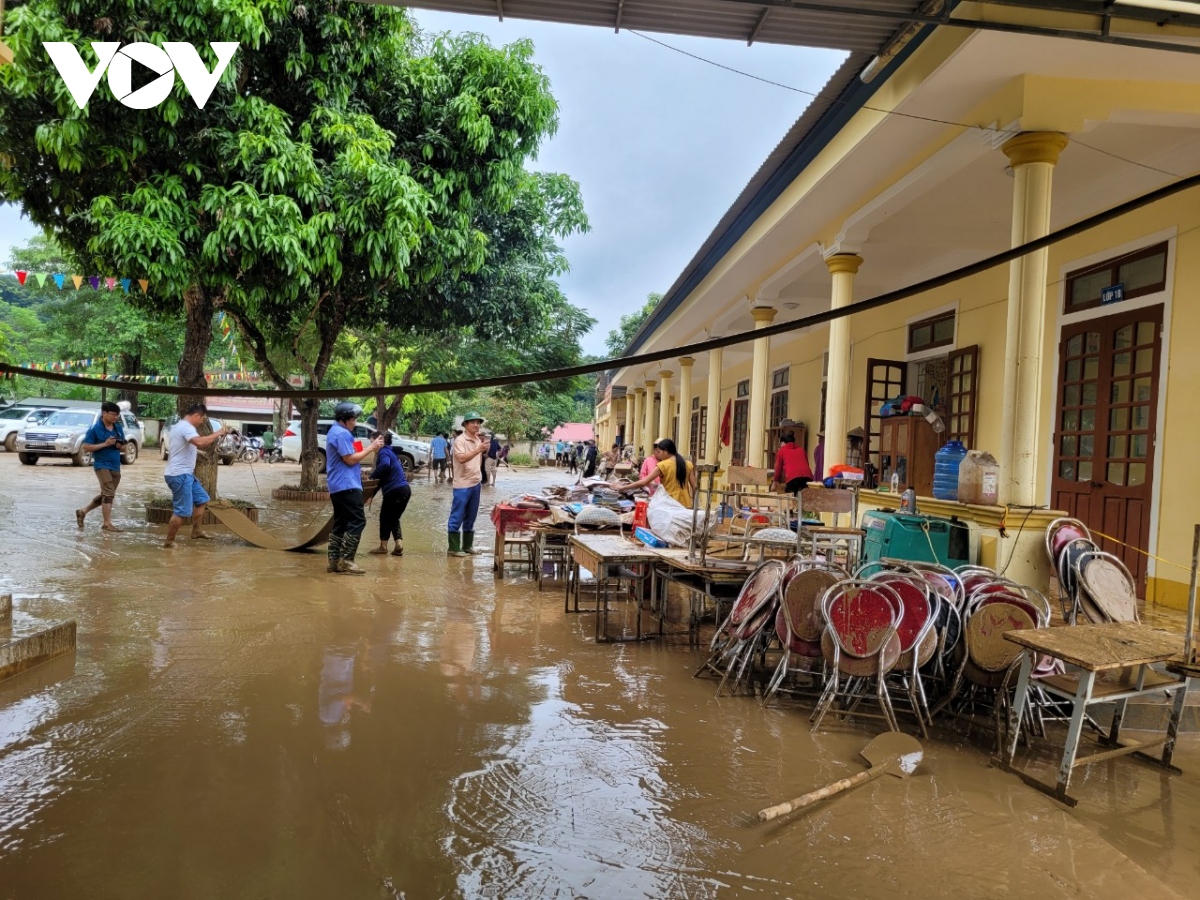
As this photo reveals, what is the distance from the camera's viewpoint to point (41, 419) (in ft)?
68.4

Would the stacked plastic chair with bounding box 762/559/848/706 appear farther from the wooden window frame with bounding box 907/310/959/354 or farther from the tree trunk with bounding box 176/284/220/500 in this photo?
the tree trunk with bounding box 176/284/220/500

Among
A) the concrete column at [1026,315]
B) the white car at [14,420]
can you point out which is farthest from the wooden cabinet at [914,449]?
the white car at [14,420]

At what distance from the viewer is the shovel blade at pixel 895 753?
3486 millimetres

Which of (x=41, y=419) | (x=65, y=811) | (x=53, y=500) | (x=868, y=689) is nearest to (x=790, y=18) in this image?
(x=868, y=689)

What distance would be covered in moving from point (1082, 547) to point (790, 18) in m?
3.83

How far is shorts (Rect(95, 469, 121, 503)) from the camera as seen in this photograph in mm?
9555

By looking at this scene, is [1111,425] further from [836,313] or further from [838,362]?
[836,313]

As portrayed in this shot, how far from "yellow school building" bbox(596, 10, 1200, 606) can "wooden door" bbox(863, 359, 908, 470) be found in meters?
0.03

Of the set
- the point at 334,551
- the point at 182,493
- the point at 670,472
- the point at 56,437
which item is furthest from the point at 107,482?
the point at 56,437

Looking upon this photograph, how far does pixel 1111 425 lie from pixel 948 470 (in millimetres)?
2149

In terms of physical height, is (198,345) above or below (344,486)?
above

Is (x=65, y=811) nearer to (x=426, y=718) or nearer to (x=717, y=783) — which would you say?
(x=426, y=718)

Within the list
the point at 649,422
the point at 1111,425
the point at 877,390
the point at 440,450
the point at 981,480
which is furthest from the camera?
the point at 649,422

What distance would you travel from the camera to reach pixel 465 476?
8.60 m
